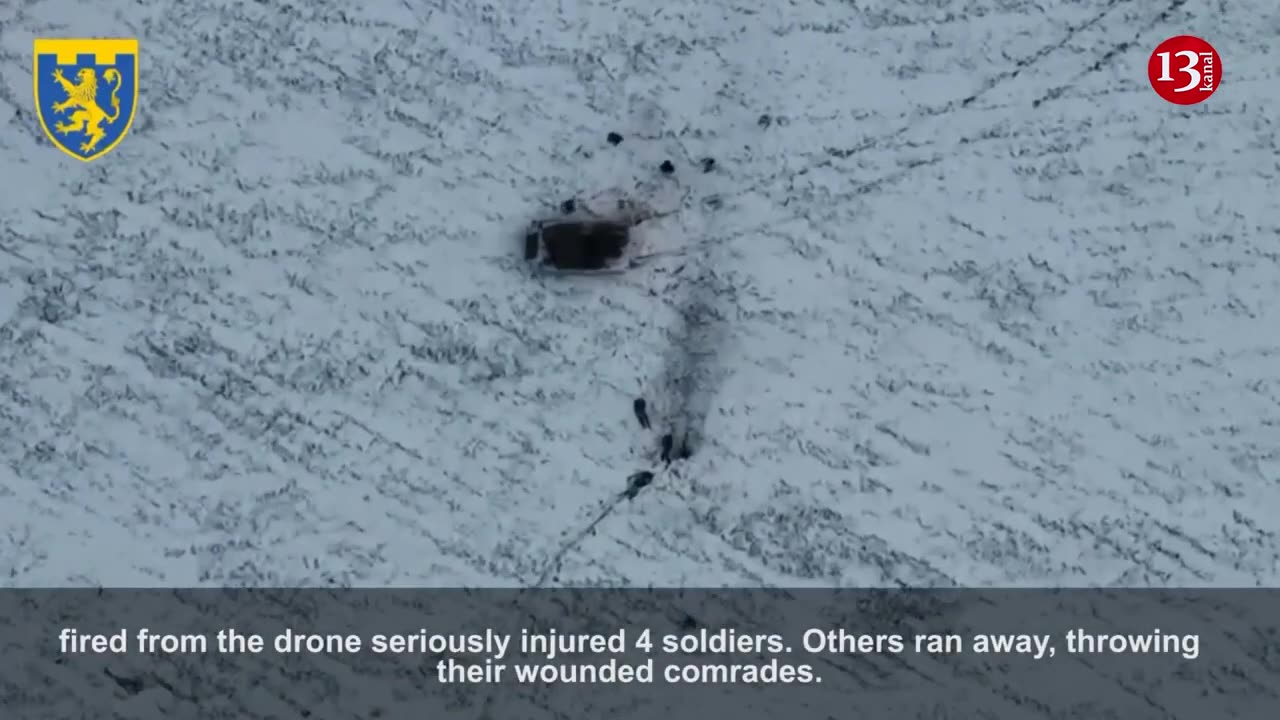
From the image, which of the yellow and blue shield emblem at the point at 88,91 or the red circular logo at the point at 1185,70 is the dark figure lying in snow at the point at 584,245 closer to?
the yellow and blue shield emblem at the point at 88,91

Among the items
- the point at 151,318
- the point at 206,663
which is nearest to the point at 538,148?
the point at 151,318

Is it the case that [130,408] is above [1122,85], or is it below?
below

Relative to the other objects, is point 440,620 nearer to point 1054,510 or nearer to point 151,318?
point 151,318
